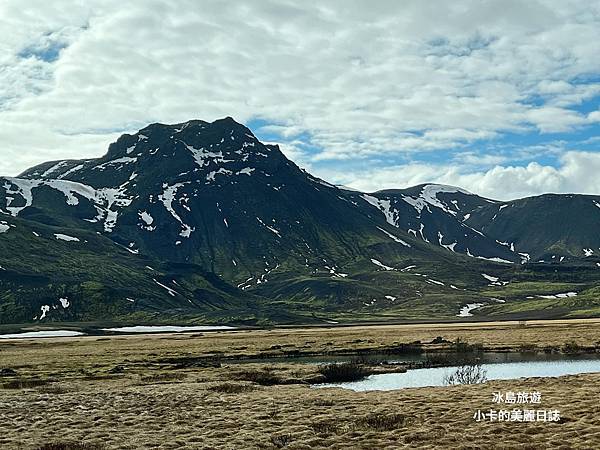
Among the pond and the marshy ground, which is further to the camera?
the pond

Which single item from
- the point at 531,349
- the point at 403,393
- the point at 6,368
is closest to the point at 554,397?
the point at 403,393

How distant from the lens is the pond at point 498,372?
208 ft

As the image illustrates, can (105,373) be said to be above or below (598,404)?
below

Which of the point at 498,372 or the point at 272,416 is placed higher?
the point at 272,416

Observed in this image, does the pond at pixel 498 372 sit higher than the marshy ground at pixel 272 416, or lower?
lower

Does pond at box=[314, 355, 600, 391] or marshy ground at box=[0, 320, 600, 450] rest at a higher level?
marshy ground at box=[0, 320, 600, 450]

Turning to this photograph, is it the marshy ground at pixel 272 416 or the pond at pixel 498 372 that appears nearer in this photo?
the marshy ground at pixel 272 416

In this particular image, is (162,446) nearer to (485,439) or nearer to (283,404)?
(283,404)

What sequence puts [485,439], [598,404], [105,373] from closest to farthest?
[485,439], [598,404], [105,373]

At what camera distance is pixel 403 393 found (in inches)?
1797

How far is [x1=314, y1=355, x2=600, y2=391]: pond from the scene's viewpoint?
63.3m

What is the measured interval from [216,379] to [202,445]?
3614cm

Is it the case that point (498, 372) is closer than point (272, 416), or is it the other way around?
point (272, 416)

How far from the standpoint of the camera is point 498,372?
72250 millimetres
